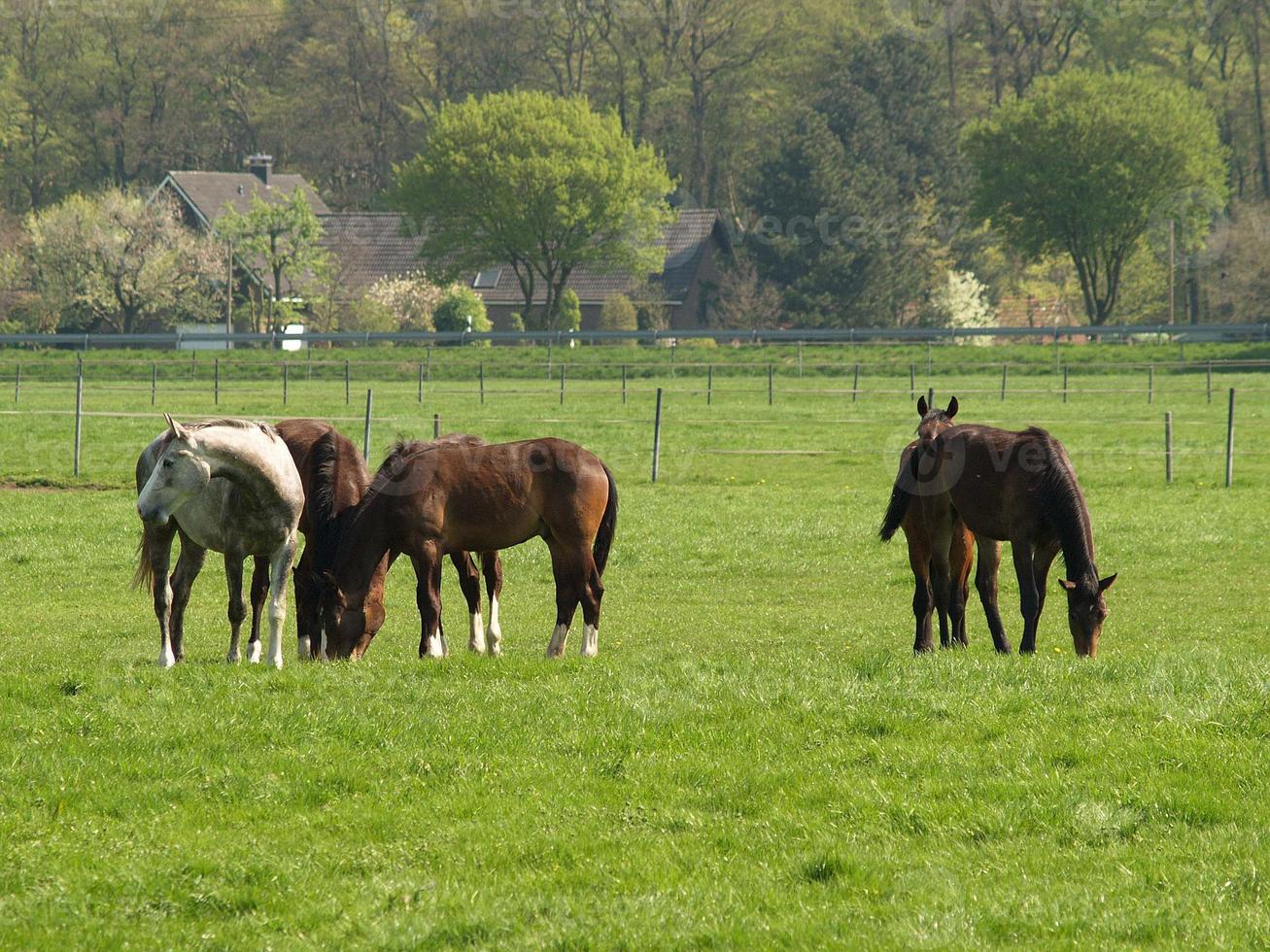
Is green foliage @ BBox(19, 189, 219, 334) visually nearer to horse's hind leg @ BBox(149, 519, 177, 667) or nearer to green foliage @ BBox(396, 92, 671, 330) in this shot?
green foliage @ BBox(396, 92, 671, 330)

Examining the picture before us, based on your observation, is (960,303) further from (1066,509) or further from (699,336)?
(1066,509)

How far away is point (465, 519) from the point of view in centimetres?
1073

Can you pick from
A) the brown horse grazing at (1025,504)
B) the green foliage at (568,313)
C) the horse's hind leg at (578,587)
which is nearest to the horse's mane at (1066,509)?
the brown horse grazing at (1025,504)

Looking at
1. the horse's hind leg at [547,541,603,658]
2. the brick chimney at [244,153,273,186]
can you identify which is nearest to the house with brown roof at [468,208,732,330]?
the brick chimney at [244,153,273,186]

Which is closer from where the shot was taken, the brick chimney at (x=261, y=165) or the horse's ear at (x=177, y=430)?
the horse's ear at (x=177, y=430)

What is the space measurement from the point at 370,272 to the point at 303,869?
72.6m

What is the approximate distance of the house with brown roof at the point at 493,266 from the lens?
74375 mm

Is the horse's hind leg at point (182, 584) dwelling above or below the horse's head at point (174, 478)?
below

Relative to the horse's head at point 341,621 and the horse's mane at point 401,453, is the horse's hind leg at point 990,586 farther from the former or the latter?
the horse's head at point 341,621

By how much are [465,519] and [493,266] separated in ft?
208

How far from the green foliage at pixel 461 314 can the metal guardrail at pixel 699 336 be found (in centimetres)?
190

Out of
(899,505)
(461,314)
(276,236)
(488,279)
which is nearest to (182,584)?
(899,505)

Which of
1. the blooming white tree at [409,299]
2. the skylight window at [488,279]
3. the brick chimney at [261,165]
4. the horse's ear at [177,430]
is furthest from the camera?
the brick chimney at [261,165]

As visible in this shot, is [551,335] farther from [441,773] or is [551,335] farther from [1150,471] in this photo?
[441,773]
